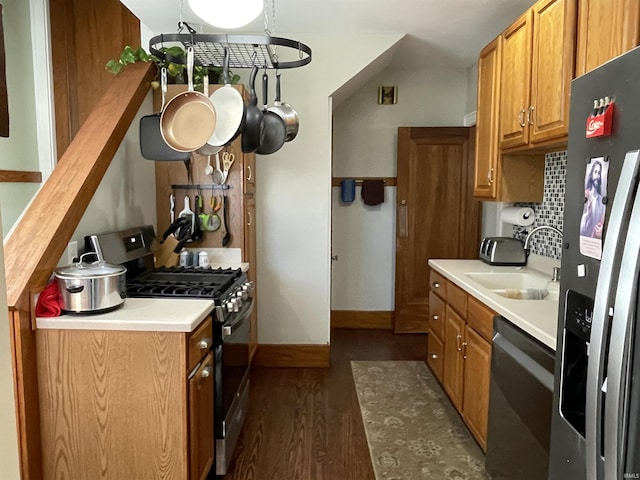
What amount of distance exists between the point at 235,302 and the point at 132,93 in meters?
1.24

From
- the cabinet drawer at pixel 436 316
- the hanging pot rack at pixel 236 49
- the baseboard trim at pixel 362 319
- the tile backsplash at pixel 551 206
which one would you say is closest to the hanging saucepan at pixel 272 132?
the hanging pot rack at pixel 236 49

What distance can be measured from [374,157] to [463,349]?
243 centimetres

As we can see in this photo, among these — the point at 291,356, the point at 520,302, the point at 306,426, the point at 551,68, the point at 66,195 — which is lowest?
the point at 306,426

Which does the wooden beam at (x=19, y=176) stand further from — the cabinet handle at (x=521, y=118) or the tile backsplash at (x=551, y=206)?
the tile backsplash at (x=551, y=206)

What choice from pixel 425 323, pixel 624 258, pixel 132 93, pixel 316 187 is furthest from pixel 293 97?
pixel 624 258

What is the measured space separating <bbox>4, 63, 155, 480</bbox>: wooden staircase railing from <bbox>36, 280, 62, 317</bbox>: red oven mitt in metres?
0.03

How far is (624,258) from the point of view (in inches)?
35.7

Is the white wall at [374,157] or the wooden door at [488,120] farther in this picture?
the white wall at [374,157]

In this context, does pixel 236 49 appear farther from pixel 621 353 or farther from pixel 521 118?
pixel 621 353

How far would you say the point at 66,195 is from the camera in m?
1.96

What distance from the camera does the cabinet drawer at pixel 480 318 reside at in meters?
2.20

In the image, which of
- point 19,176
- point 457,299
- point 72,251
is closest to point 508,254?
point 457,299

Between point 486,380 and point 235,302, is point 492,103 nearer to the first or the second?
point 486,380

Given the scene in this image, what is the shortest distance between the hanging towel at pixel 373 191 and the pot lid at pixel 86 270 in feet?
9.73
